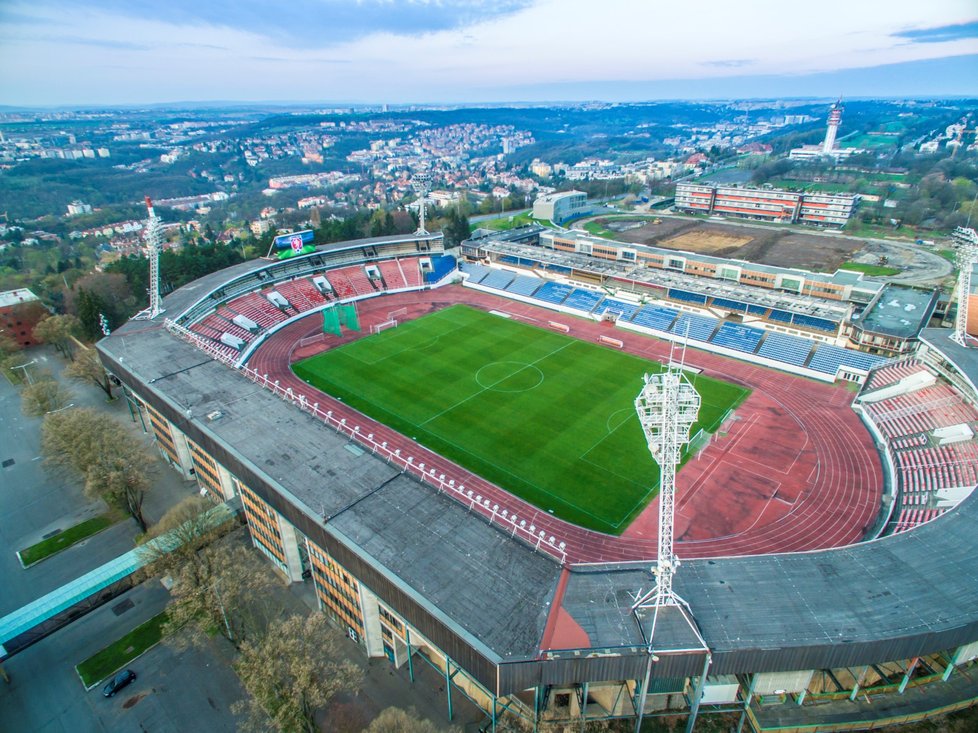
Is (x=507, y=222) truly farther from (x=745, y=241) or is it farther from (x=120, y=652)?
(x=120, y=652)

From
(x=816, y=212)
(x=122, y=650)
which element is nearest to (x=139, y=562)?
(x=122, y=650)

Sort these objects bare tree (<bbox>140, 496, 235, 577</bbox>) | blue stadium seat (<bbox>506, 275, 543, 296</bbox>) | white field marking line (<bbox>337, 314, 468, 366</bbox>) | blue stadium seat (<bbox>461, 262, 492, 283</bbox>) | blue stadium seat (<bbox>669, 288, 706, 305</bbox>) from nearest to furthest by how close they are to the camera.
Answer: bare tree (<bbox>140, 496, 235, 577</bbox>)
white field marking line (<bbox>337, 314, 468, 366</bbox>)
blue stadium seat (<bbox>669, 288, 706, 305</bbox>)
blue stadium seat (<bbox>506, 275, 543, 296</bbox>)
blue stadium seat (<bbox>461, 262, 492, 283</bbox>)

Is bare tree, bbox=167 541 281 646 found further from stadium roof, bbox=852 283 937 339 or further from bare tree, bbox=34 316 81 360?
stadium roof, bbox=852 283 937 339

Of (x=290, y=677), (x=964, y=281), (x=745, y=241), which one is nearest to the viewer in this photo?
(x=290, y=677)

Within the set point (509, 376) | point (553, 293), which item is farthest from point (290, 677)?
point (553, 293)

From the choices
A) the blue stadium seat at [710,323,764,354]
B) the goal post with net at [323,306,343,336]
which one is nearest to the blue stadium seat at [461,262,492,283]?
the goal post with net at [323,306,343,336]

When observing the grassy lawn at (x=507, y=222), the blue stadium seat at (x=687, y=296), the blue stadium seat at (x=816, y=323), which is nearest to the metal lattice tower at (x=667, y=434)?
the blue stadium seat at (x=816, y=323)

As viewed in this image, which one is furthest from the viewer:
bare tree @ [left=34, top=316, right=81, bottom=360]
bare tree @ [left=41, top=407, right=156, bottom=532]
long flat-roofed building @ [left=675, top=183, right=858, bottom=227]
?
long flat-roofed building @ [left=675, top=183, right=858, bottom=227]
